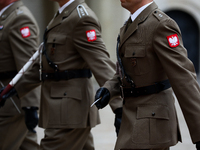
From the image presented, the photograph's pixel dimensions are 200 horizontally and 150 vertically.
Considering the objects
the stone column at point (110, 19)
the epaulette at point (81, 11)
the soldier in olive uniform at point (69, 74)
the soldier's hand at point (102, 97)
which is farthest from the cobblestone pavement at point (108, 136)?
the stone column at point (110, 19)

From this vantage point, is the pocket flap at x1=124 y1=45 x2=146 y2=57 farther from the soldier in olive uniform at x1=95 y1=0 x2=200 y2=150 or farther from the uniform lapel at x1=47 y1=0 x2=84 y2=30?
the uniform lapel at x1=47 y1=0 x2=84 y2=30

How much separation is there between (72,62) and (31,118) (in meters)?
0.90

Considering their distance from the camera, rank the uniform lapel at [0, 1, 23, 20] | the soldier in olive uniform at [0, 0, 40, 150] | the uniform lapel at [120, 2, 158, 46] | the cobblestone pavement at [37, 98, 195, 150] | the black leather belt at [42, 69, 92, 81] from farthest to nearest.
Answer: the cobblestone pavement at [37, 98, 195, 150] < the uniform lapel at [0, 1, 23, 20] < the soldier in olive uniform at [0, 0, 40, 150] < the black leather belt at [42, 69, 92, 81] < the uniform lapel at [120, 2, 158, 46]

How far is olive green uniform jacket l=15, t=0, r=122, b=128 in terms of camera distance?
3.53 metres

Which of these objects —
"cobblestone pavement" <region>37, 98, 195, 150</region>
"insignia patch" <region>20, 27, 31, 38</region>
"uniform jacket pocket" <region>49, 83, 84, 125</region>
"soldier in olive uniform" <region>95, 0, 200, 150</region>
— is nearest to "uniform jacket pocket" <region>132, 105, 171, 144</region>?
"soldier in olive uniform" <region>95, 0, 200, 150</region>

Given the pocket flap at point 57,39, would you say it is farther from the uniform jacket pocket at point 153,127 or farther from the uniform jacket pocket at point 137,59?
the uniform jacket pocket at point 153,127

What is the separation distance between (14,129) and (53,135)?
0.99 metres

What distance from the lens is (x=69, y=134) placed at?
3660 millimetres

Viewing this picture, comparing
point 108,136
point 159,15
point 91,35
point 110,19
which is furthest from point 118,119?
point 110,19

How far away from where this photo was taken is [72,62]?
3629 mm

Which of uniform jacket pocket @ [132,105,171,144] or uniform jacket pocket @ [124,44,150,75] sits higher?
uniform jacket pocket @ [124,44,150,75]

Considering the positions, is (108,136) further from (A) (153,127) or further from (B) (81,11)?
(A) (153,127)

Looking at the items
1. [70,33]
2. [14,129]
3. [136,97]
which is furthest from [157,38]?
[14,129]

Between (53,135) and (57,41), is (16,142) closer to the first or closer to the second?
(53,135)
